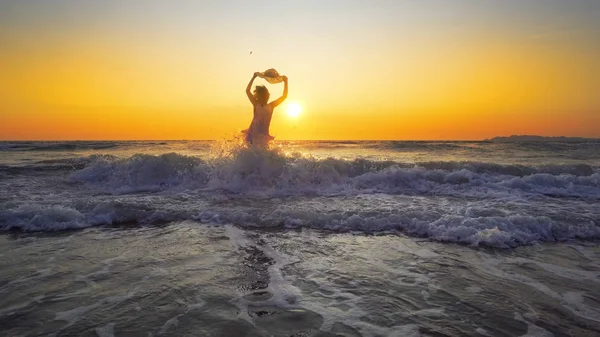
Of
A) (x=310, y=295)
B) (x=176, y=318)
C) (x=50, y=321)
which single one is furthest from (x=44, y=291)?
(x=310, y=295)

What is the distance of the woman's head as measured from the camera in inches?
357

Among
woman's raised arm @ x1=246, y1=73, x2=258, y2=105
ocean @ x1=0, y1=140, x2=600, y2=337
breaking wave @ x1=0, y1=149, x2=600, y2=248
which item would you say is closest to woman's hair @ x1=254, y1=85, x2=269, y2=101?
woman's raised arm @ x1=246, y1=73, x2=258, y2=105

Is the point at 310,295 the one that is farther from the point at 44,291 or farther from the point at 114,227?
the point at 114,227

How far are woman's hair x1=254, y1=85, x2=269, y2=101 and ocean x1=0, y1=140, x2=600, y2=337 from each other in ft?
8.96

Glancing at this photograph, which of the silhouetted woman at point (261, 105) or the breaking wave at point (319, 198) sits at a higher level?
the silhouetted woman at point (261, 105)

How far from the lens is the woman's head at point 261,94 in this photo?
906cm

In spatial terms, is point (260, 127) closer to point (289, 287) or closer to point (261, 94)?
point (261, 94)

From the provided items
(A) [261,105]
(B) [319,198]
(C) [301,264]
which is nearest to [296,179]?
(B) [319,198]

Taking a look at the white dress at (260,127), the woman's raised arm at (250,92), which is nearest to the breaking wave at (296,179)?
the white dress at (260,127)

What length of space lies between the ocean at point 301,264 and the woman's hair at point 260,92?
2730 mm

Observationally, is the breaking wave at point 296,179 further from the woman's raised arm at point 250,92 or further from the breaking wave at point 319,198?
the woman's raised arm at point 250,92

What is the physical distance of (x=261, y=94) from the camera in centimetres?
906

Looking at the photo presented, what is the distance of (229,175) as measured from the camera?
35.9 ft

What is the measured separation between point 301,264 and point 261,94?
5706 millimetres
